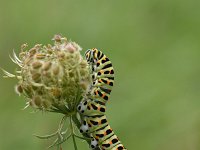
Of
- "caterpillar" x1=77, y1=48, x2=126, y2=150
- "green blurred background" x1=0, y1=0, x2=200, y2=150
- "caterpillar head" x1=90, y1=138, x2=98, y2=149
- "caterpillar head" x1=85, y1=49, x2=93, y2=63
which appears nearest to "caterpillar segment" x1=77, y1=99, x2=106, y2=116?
"caterpillar" x1=77, y1=48, x2=126, y2=150

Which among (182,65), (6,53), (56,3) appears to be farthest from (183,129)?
(56,3)

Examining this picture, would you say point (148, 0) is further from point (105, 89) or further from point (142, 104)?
point (105, 89)

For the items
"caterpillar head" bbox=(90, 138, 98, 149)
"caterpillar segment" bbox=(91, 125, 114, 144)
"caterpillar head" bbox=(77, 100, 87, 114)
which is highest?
"caterpillar head" bbox=(77, 100, 87, 114)

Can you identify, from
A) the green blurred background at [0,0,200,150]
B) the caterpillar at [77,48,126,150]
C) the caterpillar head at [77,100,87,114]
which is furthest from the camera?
the green blurred background at [0,0,200,150]

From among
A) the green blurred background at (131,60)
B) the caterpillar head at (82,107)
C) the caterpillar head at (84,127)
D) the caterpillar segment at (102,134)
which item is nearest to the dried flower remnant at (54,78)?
the caterpillar head at (82,107)

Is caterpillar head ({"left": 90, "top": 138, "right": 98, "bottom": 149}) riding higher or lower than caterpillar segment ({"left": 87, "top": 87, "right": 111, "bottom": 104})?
lower

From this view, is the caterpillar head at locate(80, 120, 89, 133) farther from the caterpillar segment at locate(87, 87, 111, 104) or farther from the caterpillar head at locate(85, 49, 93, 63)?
the caterpillar head at locate(85, 49, 93, 63)

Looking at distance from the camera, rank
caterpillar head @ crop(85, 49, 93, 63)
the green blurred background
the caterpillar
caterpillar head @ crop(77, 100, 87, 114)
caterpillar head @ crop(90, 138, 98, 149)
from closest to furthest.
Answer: caterpillar head @ crop(77, 100, 87, 114) → the caterpillar → caterpillar head @ crop(90, 138, 98, 149) → caterpillar head @ crop(85, 49, 93, 63) → the green blurred background

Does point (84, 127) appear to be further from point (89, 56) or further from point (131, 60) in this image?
point (131, 60)
